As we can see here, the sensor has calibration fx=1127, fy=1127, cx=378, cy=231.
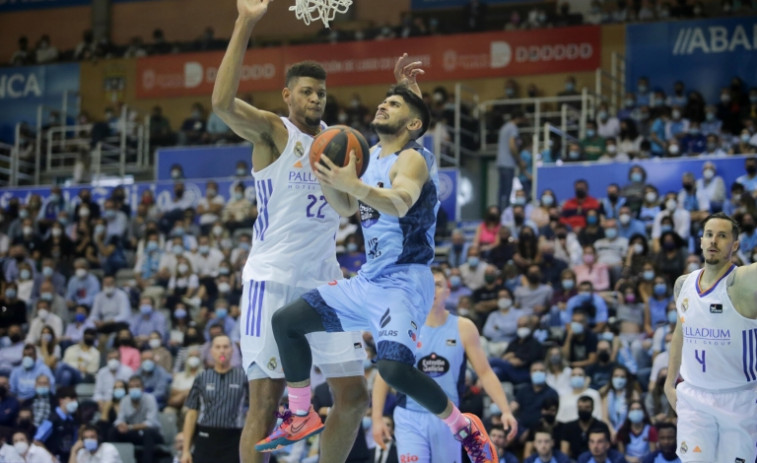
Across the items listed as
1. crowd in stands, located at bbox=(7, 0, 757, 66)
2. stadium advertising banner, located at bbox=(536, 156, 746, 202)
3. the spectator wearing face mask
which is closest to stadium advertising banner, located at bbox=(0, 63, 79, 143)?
crowd in stands, located at bbox=(7, 0, 757, 66)

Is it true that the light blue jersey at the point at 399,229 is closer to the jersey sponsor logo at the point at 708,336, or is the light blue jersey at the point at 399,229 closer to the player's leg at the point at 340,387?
the player's leg at the point at 340,387

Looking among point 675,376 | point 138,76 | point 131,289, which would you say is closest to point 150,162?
point 138,76

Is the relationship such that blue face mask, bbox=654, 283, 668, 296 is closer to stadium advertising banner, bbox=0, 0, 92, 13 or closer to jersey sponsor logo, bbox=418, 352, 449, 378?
jersey sponsor logo, bbox=418, 352, 449, 378

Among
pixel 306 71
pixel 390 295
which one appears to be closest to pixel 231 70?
pixel 306 71

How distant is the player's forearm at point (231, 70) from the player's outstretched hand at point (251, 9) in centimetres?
Answer: 4

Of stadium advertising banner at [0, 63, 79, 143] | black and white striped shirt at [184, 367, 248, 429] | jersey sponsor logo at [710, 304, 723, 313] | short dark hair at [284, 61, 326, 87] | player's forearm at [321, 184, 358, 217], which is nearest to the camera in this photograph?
player's forearm at [321, 184, 358, 217]

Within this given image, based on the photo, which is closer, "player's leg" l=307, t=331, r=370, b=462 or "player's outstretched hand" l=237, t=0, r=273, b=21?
"player's outstretched hand" l=237, t=0, r=273, b=21

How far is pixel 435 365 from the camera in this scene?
10914 mm

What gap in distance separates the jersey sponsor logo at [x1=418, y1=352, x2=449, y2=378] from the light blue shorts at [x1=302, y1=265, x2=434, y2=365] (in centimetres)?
300

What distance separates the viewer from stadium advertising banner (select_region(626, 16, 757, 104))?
26.5 m

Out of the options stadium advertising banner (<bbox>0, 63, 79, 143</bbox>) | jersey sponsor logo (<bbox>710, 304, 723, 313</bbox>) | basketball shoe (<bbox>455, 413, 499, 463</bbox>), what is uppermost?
stadium advertising banner (<bbox>0, 63, 79, 143</bbox>)

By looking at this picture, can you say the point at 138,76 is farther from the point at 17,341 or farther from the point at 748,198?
the point at 748,198

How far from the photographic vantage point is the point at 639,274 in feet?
58.3

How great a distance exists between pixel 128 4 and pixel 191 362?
68.6ft
